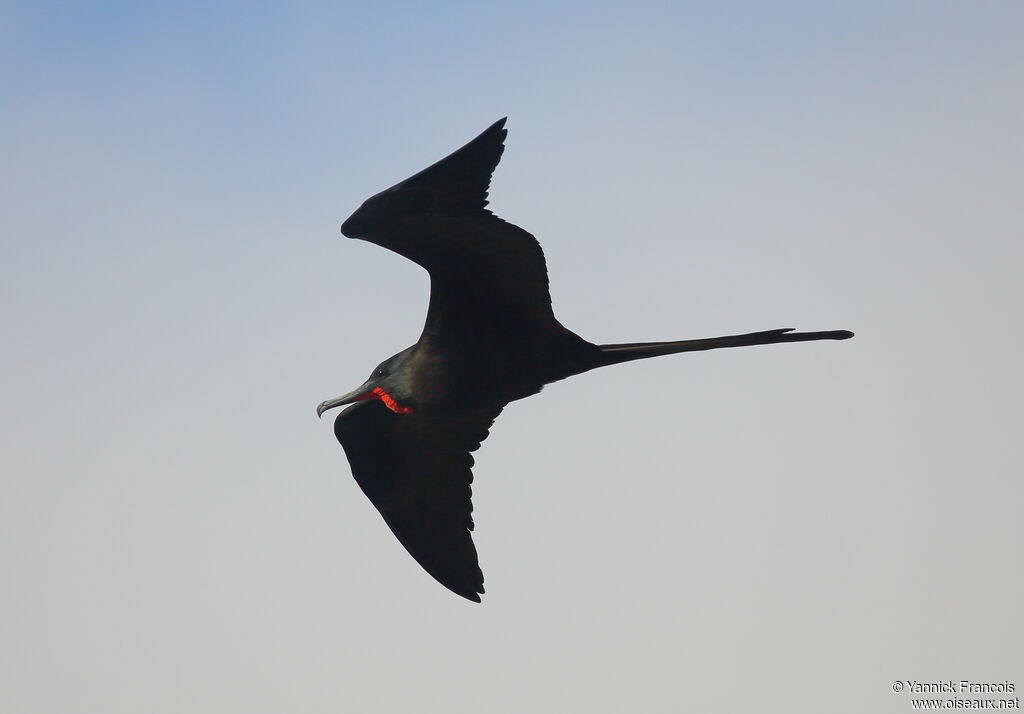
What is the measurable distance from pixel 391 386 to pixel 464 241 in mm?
895

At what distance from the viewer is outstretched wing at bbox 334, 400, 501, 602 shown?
6191mm

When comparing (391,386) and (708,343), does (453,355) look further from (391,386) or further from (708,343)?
(708,343)

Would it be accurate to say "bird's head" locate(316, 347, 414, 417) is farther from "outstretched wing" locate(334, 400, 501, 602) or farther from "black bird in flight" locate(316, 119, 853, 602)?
"outstretched wing" locate(334, 400, 501, 602)

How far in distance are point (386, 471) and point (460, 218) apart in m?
1.72

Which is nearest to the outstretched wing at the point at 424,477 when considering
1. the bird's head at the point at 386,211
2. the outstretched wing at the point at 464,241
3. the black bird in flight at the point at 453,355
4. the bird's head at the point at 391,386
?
the black bird in flight at the point at 453,355

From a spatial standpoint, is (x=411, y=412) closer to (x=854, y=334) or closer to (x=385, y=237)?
(x=385, y=237)

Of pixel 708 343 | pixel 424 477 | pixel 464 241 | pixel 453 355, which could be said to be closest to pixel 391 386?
pixel 453 355

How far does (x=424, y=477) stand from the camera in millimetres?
6320

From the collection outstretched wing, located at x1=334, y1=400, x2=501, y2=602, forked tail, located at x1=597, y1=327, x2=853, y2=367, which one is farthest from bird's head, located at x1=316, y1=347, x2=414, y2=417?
forked tail, located at x1=597, y1=327, x2=853, y2=367

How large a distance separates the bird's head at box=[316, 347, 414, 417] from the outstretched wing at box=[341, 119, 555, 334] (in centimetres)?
24

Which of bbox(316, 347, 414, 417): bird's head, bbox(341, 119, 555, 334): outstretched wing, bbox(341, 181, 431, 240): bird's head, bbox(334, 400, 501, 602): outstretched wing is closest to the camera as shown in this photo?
bbox(341, 119, 555, 334): outstretched wing

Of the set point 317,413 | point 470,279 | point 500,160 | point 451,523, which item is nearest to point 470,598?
point 451,523

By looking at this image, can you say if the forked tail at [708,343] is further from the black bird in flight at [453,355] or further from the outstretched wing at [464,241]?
the outstretched wing at [464,241]

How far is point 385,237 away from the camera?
18.0 ft
